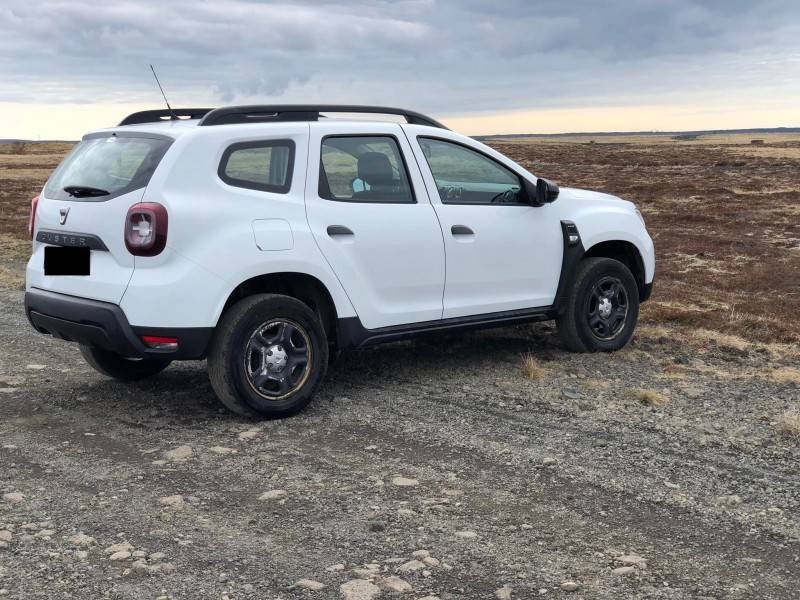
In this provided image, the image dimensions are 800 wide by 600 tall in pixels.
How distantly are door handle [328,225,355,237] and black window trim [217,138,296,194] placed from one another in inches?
14.2

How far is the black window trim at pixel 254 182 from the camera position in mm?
5887

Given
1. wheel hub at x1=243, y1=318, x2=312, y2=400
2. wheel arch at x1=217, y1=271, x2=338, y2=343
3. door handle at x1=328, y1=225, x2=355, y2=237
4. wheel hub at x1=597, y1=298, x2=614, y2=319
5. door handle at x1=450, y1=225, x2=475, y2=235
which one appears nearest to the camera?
wheel hub at x1=243, y1=318, x2=312, y2=400

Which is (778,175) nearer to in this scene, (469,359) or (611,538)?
(469,359)

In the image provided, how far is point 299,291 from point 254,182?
0.76m

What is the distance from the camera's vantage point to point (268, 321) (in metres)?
5.93

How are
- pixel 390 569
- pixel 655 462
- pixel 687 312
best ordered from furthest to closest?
pixel 687 312 → pixel 655 462 → pixel 390 569

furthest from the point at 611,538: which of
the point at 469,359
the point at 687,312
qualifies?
the point at 687,312

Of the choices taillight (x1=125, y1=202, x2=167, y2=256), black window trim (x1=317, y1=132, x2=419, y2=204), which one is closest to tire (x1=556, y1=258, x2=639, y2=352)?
black window trim (x1=317, y1=132, x2=419, y2=204)

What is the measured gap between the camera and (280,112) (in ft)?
20.8

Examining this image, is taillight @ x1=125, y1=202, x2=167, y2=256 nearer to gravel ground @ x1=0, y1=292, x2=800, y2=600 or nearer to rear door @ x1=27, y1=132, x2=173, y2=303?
rear door @ x1=27, y1=132, x2=173, y2=303

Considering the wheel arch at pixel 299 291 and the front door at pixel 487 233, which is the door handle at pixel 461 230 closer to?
the front door at pixel 487 233

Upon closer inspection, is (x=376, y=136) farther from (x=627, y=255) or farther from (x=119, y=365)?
(x=627, y=255)

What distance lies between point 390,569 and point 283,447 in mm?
1796

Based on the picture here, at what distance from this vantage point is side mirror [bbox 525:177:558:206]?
23.9 feet
